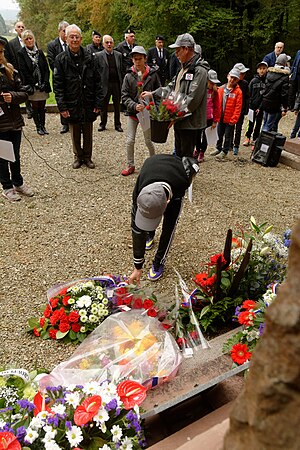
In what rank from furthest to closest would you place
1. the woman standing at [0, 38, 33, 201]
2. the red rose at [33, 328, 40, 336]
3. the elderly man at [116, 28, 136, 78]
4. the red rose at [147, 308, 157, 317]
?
the elderly man at [116, 28, 136, 78], the woman standing at [0, 38, 33, 201], the red rose at [33, 328, 40, 336], the red rose at [147, 308, 157, 317]

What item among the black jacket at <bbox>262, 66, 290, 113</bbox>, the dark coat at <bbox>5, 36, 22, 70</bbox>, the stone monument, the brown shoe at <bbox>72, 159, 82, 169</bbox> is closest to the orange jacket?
the black jacket at <bbox>262, 66, 290, 113</bbox>

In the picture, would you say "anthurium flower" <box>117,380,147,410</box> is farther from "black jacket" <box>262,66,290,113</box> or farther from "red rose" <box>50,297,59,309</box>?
"black jacket" <box>262,66,290,113</box>

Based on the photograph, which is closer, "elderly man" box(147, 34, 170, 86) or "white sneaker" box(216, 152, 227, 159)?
"white sneaker" box(216, 152, 227, 159)

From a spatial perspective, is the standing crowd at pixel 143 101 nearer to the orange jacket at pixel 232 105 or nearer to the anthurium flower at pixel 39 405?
the orange jacket at pixel 232 105

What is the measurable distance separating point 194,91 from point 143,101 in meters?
0.84

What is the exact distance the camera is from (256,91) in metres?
6.88

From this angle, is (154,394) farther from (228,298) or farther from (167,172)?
(167,172)

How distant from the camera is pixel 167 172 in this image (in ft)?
8.80

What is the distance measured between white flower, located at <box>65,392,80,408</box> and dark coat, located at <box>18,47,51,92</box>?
620 cm

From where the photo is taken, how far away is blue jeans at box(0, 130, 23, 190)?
14.4 ft

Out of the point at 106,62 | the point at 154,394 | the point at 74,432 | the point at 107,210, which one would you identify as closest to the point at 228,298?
the point at 154,394

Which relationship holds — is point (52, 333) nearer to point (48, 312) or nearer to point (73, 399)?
point (48, 312)

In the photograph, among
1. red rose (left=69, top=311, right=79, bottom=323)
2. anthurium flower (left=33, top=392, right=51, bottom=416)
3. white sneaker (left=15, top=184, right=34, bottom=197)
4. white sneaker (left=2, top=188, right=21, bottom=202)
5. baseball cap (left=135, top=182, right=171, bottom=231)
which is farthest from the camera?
white sneaker (left=15, top=184, right=34, bottom=197)

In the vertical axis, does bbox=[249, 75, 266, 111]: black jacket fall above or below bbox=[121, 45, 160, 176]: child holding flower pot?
below
